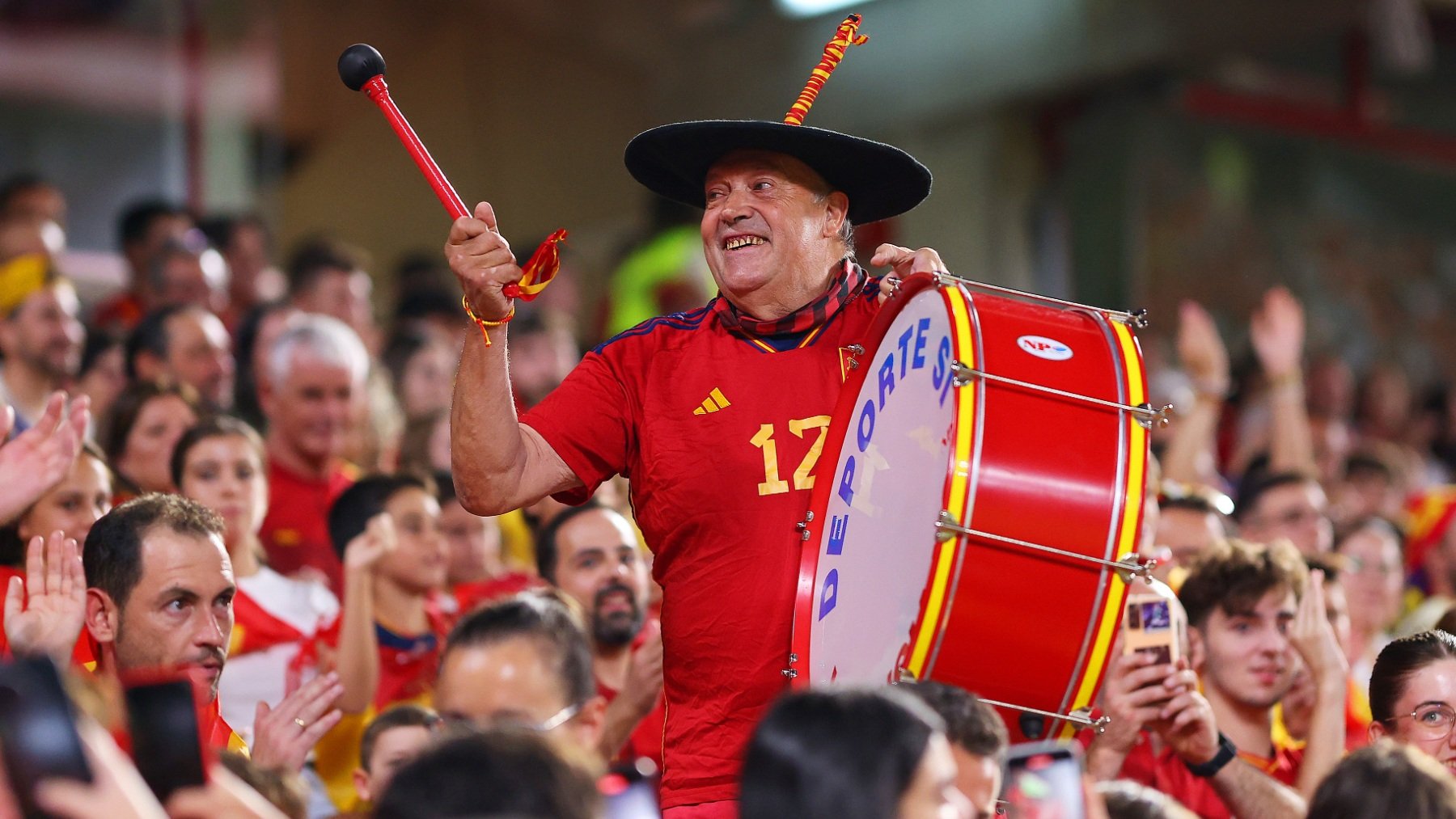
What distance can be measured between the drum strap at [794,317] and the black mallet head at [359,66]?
92cm

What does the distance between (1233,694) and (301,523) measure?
129 inches

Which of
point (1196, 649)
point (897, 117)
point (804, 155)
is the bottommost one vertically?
point (1196, 649)

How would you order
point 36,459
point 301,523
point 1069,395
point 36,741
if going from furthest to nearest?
1. point 301,523
2. point 36,459
3. point 1069,395
4. point 36,741

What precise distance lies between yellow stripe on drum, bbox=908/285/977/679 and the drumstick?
0.87 m

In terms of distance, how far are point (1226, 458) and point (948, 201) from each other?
3.26 m

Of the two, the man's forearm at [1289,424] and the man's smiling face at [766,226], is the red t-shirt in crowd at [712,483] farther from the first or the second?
the man's forearm at [1289,424]

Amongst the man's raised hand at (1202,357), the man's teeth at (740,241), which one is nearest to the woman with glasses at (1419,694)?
the man's teeth at (740,241)

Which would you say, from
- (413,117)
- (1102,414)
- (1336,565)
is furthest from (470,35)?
(1102,414)

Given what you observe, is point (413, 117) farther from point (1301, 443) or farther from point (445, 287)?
point (1301, 443)

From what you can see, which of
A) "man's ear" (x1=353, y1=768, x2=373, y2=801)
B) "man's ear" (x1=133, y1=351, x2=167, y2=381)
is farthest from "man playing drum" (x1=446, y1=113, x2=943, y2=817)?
"man's ear" (x1=133, y1=351, x2=167, y2=381)

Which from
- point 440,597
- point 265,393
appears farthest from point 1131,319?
point 265,393

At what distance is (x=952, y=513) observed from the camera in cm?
343

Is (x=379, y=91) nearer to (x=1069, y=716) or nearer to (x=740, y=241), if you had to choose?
(x=740, y=241)

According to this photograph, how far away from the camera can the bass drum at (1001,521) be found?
3.45 meters
